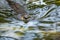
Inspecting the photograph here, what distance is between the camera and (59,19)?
9.18 feet

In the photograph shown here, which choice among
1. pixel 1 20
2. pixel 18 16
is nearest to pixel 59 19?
pixel 18 16

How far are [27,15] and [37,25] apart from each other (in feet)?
1.03

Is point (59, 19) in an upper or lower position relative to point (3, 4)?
lower

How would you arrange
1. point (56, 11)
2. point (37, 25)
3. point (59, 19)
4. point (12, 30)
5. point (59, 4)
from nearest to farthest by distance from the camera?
point (12, 30) → point (37, 25) → point (59, 19) → point (56, 11) → point (59, 4)

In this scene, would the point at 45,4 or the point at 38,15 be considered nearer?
the point at 38,15

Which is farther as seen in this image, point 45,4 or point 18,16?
point 45,4

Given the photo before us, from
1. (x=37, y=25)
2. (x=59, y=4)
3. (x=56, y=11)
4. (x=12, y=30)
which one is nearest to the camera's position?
(x=12, y=30)

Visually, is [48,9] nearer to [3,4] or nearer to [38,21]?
[38,21]

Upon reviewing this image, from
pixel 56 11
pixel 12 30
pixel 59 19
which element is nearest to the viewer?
pixel 12 30

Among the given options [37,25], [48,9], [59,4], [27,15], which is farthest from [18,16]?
[59,4]

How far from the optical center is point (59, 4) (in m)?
3.33

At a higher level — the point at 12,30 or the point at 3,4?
the point at 3,4

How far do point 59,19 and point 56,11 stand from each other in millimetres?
303

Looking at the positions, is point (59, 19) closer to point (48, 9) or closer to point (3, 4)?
point (48, 9)
